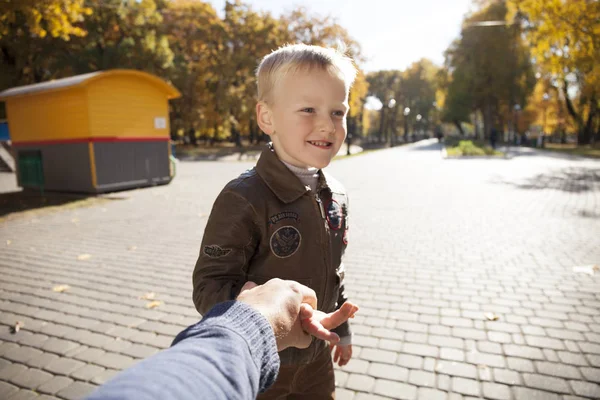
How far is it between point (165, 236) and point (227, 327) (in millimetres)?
6768

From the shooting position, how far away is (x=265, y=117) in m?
1.80

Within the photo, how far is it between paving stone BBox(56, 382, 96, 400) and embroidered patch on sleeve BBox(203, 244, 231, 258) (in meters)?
2.04

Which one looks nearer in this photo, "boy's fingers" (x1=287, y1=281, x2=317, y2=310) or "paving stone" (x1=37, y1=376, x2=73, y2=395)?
"boy's fingers" (x1=287, y1=281, x2=317, y2=310)

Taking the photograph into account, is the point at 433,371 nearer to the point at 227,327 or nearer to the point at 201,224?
the point at 227,327

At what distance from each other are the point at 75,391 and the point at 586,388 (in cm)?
367

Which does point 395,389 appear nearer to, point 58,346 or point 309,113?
point 309,113

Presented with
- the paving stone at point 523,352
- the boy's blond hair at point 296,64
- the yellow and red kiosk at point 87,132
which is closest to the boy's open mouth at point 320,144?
the boy's blond hair at point 296,64

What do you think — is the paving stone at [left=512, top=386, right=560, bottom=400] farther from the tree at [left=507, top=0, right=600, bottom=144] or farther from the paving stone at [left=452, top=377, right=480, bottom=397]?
the tree at [left=507, top=0, right=600, bottom=144]

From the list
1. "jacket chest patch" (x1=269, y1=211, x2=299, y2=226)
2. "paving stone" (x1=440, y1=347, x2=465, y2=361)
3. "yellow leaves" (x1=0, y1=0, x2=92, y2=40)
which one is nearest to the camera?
"jacket chest patch" (x1=269, y1=211, x2=299, y2=226)

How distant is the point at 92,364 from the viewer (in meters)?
3.21

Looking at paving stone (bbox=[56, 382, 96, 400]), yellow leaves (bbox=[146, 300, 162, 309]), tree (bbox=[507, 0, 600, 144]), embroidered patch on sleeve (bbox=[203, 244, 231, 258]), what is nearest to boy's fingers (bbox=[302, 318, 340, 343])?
embroidered patch on sleeve (bbox=[203, 244, 231, 258])


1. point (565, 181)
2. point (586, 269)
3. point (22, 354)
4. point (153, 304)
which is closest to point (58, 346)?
point (22, 354)

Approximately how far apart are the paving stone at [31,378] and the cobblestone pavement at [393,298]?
14 mm

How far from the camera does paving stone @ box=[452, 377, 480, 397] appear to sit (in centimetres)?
280
